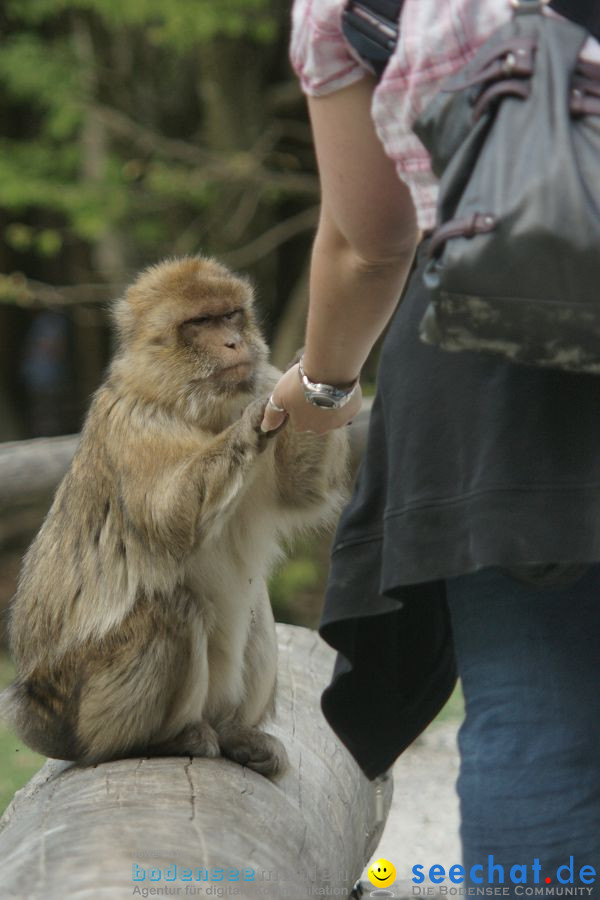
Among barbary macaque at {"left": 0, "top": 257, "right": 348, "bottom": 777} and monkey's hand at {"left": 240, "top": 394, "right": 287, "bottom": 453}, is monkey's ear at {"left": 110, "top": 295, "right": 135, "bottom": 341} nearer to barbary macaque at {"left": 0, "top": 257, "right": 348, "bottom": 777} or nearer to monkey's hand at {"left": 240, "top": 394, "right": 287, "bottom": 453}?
barbary macaque at {"left": 0, "top": 257, "right": 348, "bottom": 777}

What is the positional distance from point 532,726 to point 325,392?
2.16 ft

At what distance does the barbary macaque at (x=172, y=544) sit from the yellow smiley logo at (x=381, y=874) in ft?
1.95

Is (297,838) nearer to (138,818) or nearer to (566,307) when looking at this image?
(138,818)

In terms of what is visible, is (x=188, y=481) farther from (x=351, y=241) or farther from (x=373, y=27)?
(x=373, y=27)

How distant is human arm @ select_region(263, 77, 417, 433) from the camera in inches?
65.4

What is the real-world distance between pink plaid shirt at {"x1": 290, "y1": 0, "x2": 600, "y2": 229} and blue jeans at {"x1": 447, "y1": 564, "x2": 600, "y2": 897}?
1.80 feet

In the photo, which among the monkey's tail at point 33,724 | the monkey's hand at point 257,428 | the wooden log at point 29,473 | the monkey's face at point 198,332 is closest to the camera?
the monkey's hand at point 257,428

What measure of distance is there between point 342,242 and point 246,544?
4.47 feet

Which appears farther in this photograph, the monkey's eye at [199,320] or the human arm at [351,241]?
the monkey's eye at [199,320]

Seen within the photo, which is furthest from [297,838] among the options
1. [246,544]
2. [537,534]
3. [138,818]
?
[537,534]

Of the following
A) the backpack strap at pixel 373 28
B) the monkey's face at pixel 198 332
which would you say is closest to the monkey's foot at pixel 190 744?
the monkey's face at pixel 198 332

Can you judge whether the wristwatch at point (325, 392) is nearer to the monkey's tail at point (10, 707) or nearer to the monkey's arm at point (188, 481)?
the monkey's arm at point (188, 481)

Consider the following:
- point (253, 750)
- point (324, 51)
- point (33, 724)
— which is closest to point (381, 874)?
point (253, 750)

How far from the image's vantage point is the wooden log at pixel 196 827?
2102 millimetres
